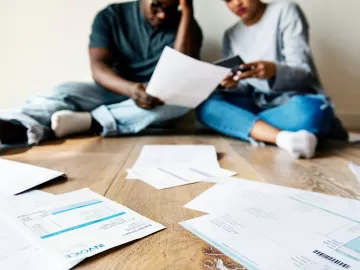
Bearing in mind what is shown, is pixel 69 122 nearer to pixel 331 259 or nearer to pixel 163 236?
pixel 163 236

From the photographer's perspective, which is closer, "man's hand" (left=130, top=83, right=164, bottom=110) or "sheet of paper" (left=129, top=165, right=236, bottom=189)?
"sheet of paper" (left=129, top=165, right=236, bottom=189)

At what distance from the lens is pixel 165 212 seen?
503mm

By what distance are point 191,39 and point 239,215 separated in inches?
34.9

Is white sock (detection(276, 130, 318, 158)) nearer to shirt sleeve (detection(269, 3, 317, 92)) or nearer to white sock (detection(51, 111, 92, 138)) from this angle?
shirt sleeve (detection(269, 3, 317, 92))

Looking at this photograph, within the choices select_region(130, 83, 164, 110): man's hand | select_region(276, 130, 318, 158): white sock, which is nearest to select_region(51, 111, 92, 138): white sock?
select_region(130, 83, 164, 110): man's hand

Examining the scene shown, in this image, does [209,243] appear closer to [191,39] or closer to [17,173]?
[17,173]

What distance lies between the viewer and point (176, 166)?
75 cm

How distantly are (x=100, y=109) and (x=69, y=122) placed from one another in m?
0.14

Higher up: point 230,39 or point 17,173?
point 230,39

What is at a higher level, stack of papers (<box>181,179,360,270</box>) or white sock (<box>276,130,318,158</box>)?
stack of papers (<box>181,179,360,270</box>)

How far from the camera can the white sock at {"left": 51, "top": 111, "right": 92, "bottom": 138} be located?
1075 millimetres

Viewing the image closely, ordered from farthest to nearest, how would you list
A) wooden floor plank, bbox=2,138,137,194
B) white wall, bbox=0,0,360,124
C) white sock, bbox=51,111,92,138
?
white wall, bbox=0,0,360,124 < white sock, bbox=51,111,92,138 < wooden floor plank, bbox=2,138,137,194

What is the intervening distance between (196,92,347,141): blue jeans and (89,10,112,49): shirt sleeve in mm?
444

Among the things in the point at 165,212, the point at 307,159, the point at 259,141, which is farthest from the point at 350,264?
the point at 259,141
